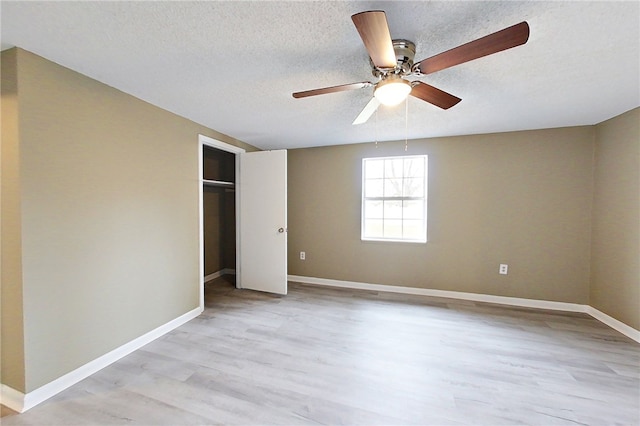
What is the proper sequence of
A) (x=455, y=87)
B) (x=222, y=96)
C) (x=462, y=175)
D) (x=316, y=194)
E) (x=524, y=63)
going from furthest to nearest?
1. (x=316, y=194)
2. (x=462, y=175)
3. (x=222, y=96)
4. (x=455, y=87)
5. (x=524, y=63)

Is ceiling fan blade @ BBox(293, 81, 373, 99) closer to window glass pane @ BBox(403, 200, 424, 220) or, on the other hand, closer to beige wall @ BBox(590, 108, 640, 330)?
window glass pane @ BBox(403, 200, 424, 220)

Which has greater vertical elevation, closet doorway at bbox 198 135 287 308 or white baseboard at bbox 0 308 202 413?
closet doorway at bbox 198 135 287 308

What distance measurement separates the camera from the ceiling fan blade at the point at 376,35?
39.2 inches

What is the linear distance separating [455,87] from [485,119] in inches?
41.5

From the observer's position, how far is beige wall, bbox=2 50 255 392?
1556 mm

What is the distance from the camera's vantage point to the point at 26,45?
1479 mm

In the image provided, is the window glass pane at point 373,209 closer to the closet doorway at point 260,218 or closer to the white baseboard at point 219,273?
the closet doorway at point 260,218

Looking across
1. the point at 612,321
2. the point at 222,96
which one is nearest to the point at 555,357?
the point at 612,321

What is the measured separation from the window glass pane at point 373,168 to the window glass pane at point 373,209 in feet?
1.33

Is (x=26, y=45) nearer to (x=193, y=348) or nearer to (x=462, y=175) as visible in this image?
(x=193, y=348)

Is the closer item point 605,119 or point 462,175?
point 605,119

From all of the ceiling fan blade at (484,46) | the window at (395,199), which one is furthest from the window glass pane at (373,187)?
the ceiling fan blade at (484,46)

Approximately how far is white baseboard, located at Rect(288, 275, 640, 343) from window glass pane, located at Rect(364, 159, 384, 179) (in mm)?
1697

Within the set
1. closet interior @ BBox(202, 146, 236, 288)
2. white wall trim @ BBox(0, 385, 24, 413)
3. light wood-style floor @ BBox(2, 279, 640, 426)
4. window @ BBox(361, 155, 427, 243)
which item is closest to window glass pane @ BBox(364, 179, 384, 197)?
window @ BBox(361, 155, 427, 243)
